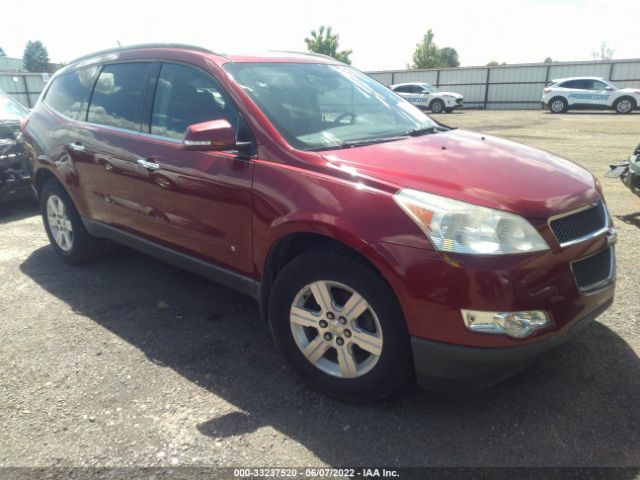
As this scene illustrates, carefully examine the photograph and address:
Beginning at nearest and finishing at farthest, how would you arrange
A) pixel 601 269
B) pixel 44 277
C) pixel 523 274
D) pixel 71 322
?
pixel 523 274
pixel 601 269
pixel 71 322
pixel 44 277

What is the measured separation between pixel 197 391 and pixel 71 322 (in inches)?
55.3

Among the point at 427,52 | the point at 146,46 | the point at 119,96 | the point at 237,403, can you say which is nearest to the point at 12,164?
the point at 119,96

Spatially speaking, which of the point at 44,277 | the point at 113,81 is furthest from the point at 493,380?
the point at 44,277

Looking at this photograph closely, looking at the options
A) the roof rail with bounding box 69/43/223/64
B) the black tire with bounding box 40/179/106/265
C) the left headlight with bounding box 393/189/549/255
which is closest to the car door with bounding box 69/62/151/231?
the roof rail with bounding box 69/43/223/64

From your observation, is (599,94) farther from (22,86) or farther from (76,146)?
(22,86)

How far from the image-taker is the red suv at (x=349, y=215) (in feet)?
7.08

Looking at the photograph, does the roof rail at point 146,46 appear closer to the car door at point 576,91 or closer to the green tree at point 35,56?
the car door at point 576,91

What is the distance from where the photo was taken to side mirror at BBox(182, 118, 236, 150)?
2.68m

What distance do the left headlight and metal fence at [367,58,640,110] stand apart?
1205 inches

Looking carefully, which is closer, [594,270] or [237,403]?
[594,270]

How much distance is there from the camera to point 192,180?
10.2ft

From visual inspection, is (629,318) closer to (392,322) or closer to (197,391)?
(392,322)

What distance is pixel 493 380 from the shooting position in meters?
2.27

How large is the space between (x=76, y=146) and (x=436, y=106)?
25.9 m
